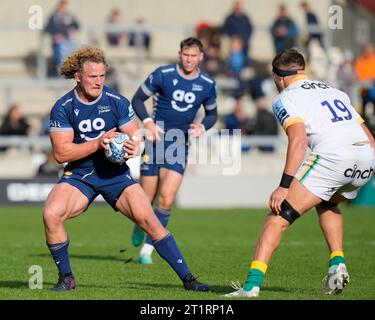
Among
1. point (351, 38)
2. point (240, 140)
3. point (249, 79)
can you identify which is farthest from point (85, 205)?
point (351, 38)

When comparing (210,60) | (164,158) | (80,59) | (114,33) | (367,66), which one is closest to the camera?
(80,59)

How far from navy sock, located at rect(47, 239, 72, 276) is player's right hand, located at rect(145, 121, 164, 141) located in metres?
3.23

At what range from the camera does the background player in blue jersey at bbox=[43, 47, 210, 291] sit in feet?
29.7

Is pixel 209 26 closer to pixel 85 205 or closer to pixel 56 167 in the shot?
pixel 56 167

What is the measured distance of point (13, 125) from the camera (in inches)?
911

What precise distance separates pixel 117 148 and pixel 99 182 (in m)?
0.50

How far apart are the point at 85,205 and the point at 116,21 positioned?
18639 millimetres

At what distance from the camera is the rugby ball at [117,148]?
29.0ft

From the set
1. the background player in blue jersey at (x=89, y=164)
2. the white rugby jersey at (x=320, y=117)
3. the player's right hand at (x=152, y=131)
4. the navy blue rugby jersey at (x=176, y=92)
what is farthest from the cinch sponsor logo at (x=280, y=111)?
the navy blue rugby jersey at (x=176, y=92)

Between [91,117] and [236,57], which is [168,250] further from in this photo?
[236,57]

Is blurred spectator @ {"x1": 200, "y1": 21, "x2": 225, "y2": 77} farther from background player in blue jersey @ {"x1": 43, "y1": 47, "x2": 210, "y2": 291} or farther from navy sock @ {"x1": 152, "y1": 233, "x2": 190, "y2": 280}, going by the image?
navy sock @ {"x1": 152, "y1": 233, "x2": 190, "y2": 280}

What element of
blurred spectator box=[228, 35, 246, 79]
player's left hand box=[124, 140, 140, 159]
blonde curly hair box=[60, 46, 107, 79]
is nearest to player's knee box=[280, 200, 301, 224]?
player's left hand box=[124, 140, 140, 159]

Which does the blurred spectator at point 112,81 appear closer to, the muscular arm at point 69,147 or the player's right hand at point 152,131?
the player's right hand at point 152,131

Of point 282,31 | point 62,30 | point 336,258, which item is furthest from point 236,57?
point 336,258
